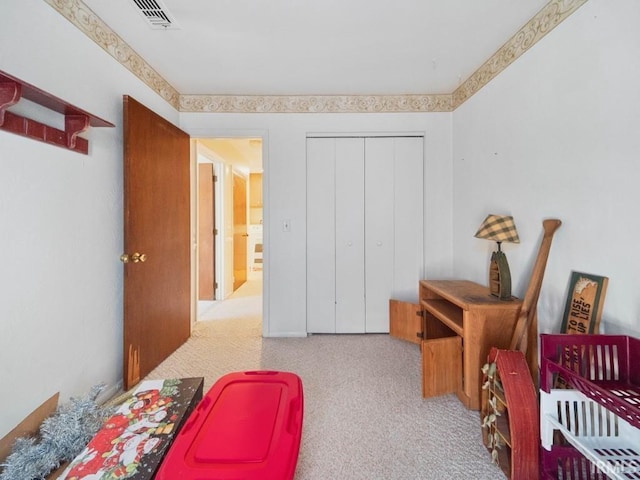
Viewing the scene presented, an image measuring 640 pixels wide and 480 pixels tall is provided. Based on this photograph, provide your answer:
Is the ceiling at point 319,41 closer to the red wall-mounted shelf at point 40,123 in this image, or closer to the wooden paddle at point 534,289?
the red wall-mounted shelf at point 40,123

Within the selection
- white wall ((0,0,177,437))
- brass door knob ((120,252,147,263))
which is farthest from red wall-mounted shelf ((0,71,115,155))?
brass door knob ((120,252,147,263))

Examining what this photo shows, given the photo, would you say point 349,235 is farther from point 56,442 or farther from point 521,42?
point 56,442

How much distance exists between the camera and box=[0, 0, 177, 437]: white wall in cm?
119

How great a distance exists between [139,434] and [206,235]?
10.5 feet

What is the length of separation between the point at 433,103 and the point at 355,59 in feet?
3.27

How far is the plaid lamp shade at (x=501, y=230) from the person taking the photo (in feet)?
5.37

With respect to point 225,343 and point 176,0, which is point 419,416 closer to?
point 225,343

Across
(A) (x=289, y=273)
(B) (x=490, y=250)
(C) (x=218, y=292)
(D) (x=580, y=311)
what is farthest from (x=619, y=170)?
(C) (x=218, y=292)

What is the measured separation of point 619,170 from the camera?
46.1 inches

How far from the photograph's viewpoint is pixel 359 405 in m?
1.67

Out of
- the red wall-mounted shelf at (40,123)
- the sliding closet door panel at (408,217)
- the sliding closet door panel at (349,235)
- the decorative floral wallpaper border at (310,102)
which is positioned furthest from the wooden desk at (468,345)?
the red wall-mounted shelf at (40,123)

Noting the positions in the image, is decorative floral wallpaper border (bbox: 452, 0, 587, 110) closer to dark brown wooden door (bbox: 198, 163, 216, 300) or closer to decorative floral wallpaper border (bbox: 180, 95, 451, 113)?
decorative floral wallpaper border (bbox: 180, 95, 451, 113)

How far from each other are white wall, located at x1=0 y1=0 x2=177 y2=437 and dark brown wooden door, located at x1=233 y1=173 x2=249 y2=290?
2781mm

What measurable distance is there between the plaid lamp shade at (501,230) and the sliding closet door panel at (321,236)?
134 centimetres
